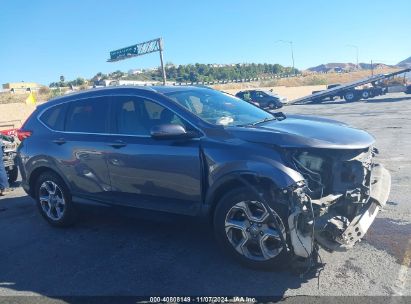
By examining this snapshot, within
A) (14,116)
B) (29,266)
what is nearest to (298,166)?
(29,266)

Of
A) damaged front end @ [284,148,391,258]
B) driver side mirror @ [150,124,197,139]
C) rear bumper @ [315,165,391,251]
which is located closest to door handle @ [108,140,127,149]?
driver side mirror @ [150,124,197,139]

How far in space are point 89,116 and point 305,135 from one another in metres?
2.81

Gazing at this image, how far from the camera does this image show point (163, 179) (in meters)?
4.56

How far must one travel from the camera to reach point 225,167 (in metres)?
4.10

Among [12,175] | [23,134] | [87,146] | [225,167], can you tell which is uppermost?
[23,134]

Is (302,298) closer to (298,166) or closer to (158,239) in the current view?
(298,166)

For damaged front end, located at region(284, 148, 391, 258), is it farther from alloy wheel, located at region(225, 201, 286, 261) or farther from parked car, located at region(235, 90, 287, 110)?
parked car, located at region(235, 90, 287, 110)

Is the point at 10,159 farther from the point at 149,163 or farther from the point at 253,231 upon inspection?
the point at 253,231

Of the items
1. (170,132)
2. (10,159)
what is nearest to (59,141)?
(170,132)

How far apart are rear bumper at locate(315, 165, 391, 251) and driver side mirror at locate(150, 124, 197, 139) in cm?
164

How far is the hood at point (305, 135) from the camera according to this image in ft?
12.7

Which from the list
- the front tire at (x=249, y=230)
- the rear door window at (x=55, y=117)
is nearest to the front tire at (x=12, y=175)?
the rear door window at (x=55, y=117)

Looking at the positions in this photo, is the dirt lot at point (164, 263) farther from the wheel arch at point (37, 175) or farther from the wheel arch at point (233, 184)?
the wheel arch at point (37, 175)

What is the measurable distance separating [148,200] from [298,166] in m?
1.78
